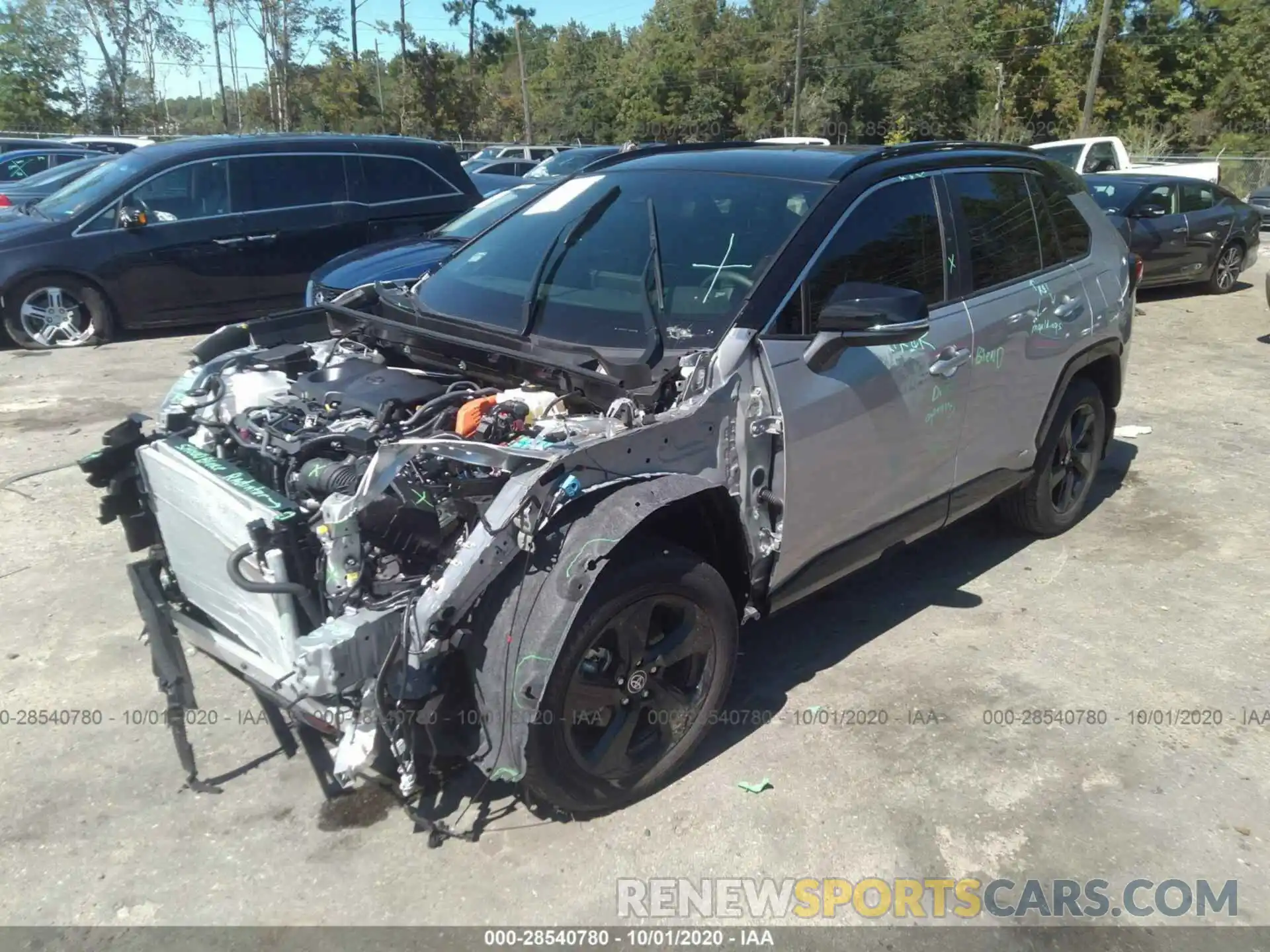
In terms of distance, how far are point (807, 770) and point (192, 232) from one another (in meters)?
8.11

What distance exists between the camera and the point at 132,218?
29.3 feet

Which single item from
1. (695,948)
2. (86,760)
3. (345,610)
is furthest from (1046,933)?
(86,760)

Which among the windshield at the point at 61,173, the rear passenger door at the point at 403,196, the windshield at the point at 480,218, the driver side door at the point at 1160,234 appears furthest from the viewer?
the windshield at the point at 61,173

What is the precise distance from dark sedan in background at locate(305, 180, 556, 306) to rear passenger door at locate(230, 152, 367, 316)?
1674 mm

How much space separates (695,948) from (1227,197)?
13.6 meters

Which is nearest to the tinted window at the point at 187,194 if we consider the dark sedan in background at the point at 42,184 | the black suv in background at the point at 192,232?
the black suv in background at the point at 192,232

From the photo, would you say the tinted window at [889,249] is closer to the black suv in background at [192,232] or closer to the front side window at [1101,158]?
the black suv in background at [192,232]

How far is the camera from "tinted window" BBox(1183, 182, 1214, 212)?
12.5m

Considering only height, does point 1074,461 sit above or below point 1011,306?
below

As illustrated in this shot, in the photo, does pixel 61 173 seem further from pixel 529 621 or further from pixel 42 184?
pixel 529 621

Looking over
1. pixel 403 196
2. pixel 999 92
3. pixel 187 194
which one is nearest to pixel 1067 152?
pixel 403 196

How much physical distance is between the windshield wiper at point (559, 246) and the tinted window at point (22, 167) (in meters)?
15.6

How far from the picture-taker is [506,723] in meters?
2.70

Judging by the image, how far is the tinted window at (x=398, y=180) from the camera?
32.9 feet
